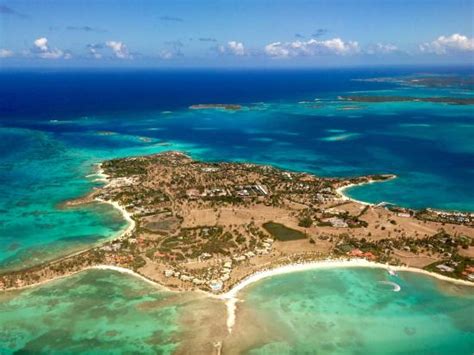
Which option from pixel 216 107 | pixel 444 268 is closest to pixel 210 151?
pixel 444 268

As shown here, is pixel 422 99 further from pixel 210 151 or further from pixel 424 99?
pixel 210 151

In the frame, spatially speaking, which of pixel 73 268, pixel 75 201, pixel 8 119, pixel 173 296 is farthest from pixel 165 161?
pixel 8 119

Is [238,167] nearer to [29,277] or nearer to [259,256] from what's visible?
[259,256]

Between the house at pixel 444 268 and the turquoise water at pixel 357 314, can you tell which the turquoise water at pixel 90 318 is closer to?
the turquoise water at pixel 357 314

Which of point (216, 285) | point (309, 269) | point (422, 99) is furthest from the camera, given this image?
point (422, 99)

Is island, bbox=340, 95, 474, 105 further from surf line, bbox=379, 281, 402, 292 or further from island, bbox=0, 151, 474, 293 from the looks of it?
surf line, bbox=379, 281, 402, 292

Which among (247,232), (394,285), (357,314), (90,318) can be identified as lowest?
(357,314)

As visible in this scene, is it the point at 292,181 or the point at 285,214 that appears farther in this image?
the point at 292,181

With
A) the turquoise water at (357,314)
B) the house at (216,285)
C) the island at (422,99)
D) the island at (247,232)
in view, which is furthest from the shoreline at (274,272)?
the island at (422,99)
